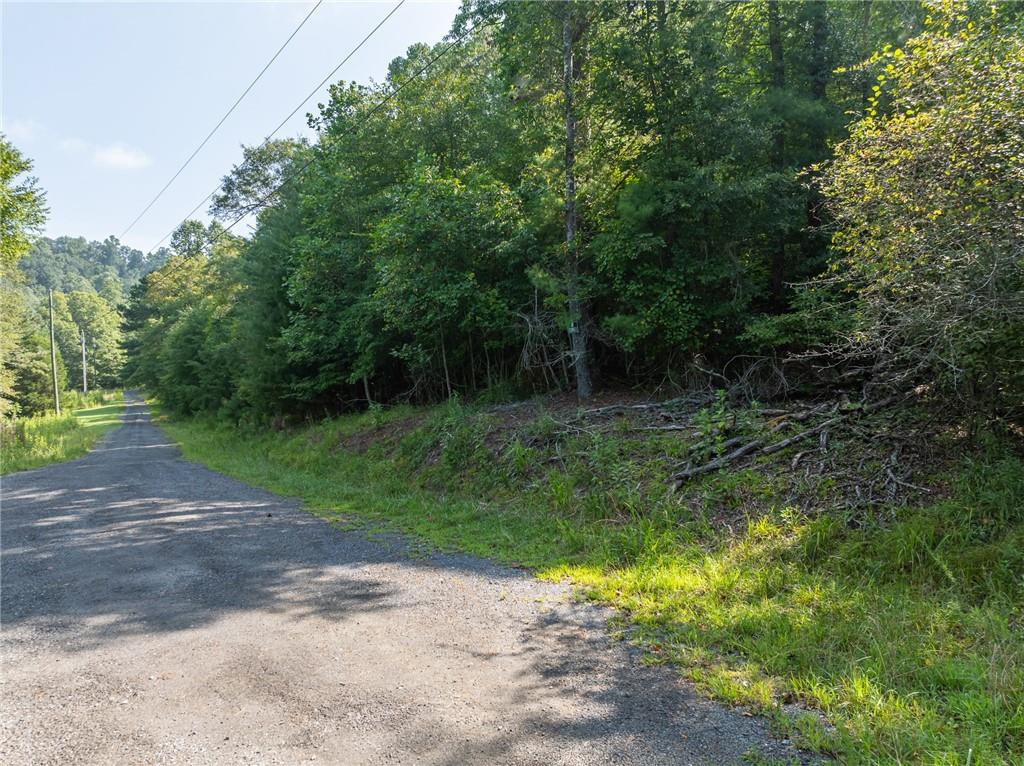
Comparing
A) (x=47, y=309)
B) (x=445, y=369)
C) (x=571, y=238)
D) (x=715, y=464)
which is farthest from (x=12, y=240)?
(x=47, y=309)

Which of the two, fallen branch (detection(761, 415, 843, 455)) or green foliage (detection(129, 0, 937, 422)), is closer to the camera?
fallen branch (detection(761, 415, 843, 455))

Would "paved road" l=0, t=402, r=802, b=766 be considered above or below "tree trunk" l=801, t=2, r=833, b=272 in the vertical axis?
below

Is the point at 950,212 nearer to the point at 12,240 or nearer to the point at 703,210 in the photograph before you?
the point at 703,210

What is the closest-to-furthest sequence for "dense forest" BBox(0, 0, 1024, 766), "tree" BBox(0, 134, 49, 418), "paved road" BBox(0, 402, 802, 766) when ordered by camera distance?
1. "paved road" BBox(0, 402, 802, 766)
2. "dense forest" BBox(0, 0, 1024, 766)
3. "tree" BBox(0, 134, 49, 418)

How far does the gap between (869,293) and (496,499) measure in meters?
5.22

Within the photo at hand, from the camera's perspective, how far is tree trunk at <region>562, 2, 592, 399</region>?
1041cm

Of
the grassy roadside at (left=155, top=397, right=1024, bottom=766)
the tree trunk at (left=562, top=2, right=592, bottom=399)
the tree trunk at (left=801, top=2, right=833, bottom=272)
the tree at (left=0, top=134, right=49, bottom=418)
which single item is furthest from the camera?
the tree at (left=0, top=134, right=49, bottom=418)

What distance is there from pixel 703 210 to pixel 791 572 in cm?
675

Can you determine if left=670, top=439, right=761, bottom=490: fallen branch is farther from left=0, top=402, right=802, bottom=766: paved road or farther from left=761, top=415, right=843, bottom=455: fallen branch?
left=0, top=402, right=802, bottom=766: paved road

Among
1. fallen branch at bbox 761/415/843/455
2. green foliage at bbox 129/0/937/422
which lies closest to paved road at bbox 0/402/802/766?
fallen branch at bbox 761/415/843/455

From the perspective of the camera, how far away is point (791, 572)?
473 centimetres

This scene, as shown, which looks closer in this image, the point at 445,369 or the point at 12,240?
the point at 445,369

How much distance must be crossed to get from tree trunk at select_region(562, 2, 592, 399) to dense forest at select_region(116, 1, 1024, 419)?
0.14ft

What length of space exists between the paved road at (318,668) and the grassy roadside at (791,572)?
447 millimetres
